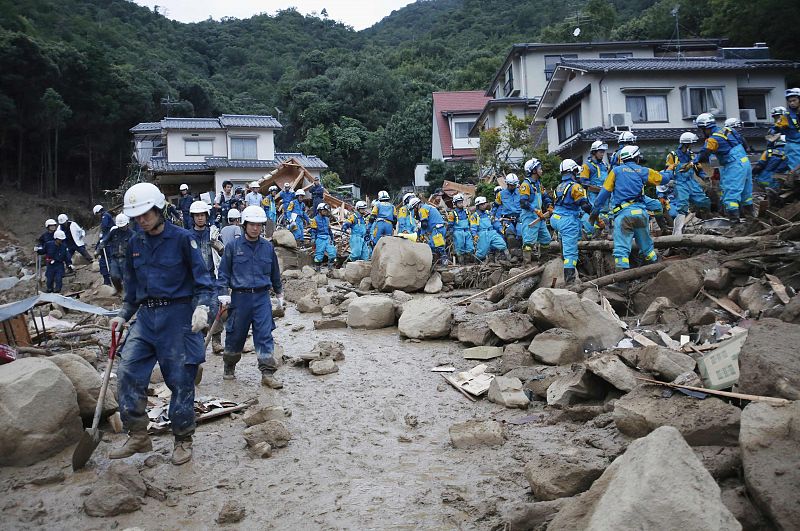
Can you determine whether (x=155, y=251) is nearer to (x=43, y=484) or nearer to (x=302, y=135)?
(x=43, y=484)

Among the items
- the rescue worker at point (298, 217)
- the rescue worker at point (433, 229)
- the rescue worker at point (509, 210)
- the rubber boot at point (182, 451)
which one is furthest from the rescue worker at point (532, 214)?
the rescue worker at point (298, 217)

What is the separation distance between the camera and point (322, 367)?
7180 millimetres

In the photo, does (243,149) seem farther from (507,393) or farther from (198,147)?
(507,393)

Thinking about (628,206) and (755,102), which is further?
(755,102)

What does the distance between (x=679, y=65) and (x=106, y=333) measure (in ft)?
76.9

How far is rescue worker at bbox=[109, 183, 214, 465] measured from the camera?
4.73 metres

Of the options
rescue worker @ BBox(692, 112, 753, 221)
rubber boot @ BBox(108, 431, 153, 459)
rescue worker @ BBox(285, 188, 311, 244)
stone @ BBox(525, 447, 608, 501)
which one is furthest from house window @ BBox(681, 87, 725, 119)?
rubber boot @ BBox(108, 431, 153, 459)

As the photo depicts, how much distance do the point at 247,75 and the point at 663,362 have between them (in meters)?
57.8

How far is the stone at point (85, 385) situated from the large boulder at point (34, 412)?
0.81 ft

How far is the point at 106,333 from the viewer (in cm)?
1018

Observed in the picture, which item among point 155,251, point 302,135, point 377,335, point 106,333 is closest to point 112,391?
point 155,251

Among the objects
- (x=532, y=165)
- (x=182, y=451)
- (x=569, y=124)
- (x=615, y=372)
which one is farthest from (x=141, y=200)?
(x=569, y=124)

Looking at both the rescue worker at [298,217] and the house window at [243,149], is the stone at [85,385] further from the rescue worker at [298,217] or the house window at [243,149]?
the house window at [243,149]

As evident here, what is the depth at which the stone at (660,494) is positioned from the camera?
7.97 feet
